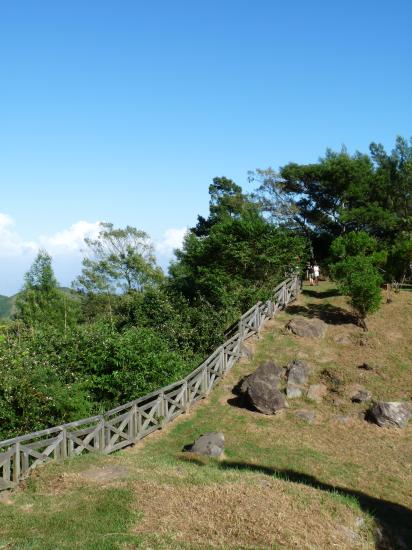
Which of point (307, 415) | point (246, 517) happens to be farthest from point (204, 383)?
point (246, 517)

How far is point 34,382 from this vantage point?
13469 mm

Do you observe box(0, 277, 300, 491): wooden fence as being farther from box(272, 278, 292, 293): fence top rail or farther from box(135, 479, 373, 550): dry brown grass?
box(135, 479, 373, 550): dry brown grass

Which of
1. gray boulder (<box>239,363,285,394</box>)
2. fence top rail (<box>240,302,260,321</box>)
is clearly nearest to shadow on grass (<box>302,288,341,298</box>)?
fence top rail (<box>240,302,260,321</box>)

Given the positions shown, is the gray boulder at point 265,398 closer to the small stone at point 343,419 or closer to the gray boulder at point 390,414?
the small stone at point 343,419

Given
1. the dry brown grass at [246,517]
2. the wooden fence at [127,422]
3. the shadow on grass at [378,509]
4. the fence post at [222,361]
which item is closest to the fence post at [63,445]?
the wooden fence at [127,422]

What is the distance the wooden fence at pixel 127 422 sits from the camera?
10.9 metres

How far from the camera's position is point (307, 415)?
17109 mm

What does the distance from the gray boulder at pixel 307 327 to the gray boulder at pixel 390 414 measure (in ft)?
18.9

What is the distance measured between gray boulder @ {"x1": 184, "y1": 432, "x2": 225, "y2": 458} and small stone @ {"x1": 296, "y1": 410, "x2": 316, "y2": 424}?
11.4 ft

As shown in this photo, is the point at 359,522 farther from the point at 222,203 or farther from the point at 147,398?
the point at 222,203

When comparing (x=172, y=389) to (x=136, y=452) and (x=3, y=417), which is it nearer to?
(x=136, y=452)

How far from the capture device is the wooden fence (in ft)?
35.9

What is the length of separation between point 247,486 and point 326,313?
1524 cm

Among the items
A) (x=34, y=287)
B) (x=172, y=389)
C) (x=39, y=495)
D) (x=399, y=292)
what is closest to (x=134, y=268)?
(x=34, y=287)
